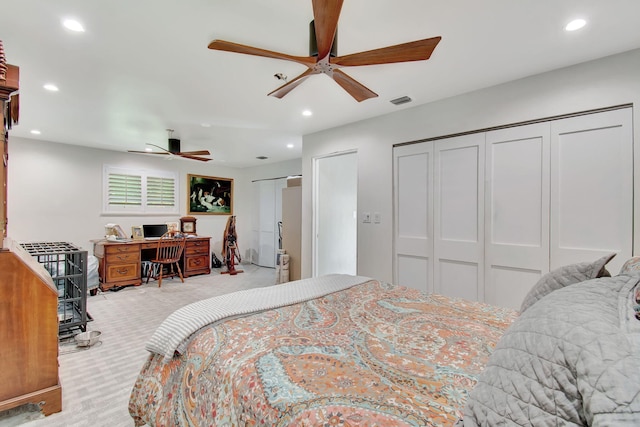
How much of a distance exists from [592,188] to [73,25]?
147 inches

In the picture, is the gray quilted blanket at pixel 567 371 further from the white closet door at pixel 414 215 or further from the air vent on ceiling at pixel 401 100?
the air vent on ceiling at pixel 401 100

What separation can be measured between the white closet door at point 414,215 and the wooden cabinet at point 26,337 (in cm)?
295

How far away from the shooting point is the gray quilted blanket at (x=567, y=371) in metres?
0.48

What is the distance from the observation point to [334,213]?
4.43 meters

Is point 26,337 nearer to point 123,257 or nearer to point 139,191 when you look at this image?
point 123,257

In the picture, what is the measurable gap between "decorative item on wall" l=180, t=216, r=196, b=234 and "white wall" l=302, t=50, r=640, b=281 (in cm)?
313

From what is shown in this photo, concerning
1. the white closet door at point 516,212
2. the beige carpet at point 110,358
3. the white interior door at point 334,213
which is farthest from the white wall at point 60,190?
the white closet door at point 516,212

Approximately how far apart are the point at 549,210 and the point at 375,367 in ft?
7.32

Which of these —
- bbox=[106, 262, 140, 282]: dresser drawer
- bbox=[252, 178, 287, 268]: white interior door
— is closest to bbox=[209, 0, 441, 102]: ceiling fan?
bbox=[106, 262, 140, 282]: dresser drawer

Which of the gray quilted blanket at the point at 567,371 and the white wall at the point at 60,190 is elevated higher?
the white wall at the point at 60,190

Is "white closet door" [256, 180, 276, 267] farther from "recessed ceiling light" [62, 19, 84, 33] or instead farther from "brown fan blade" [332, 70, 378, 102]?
"recessed ceiling light" [62, 19, 84, 33]

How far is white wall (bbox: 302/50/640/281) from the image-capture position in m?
2.07

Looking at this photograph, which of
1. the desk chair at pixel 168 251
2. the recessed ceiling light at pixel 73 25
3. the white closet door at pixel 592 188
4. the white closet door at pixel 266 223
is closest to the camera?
the recessed ceiling light at pixel 73 25

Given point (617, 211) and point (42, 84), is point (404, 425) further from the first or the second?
point (42, 84)
